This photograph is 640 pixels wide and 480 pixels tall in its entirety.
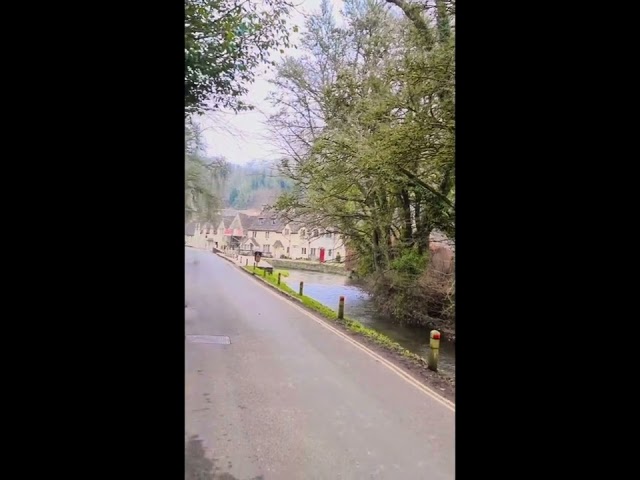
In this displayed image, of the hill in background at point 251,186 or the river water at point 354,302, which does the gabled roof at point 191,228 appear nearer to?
the hill in background at point 251,186

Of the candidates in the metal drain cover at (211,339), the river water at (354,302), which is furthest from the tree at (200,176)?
the river water at (354,302)

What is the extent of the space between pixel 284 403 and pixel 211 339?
1.45ft

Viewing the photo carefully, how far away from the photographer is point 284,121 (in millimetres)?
2602

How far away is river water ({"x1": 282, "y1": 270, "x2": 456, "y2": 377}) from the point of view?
2645 millimetres

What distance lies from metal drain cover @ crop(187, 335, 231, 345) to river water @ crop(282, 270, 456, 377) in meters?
0.64

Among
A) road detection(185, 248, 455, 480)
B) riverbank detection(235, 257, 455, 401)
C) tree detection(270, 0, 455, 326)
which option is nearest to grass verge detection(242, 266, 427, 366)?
riverbank detection(235, 257, 455, 401)

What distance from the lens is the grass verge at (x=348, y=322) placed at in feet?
8.24

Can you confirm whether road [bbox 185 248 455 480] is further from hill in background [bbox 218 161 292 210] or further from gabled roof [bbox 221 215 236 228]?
hill in background [bbox 218 161 292 210]
